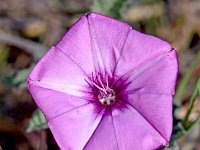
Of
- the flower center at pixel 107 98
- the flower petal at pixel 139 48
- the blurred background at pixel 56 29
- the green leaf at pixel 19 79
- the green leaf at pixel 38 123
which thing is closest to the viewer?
the flower petal at pixel 139 48

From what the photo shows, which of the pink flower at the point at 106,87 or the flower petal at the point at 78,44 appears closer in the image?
the pink flower at the point at 106,87

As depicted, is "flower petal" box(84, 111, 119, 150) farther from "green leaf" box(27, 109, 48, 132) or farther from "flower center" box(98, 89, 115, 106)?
"green leaf" box(27, 109, 48, 132)

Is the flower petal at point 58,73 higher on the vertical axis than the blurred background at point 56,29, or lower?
higher

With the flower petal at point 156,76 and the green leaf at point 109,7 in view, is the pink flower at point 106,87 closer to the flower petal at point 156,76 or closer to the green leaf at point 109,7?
the flower petal at point 156,76

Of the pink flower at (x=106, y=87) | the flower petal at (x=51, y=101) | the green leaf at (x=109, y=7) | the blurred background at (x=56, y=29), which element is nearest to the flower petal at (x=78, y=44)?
the pink flower at (x=106, y=87)

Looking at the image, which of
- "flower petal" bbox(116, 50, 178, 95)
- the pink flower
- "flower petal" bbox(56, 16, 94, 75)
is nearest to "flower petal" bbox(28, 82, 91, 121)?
the pink flower

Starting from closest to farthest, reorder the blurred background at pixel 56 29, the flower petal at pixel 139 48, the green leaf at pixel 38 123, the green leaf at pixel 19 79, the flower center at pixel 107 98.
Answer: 1. the flower petal at pixel 139 48
2. the flower center at pixel 107 98
3. the green leaf at pixel 38 123
4. the green leaf at pixel 19 79
5. the blurred background at pixel 56 29

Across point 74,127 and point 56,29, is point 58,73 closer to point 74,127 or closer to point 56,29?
point 74,127
